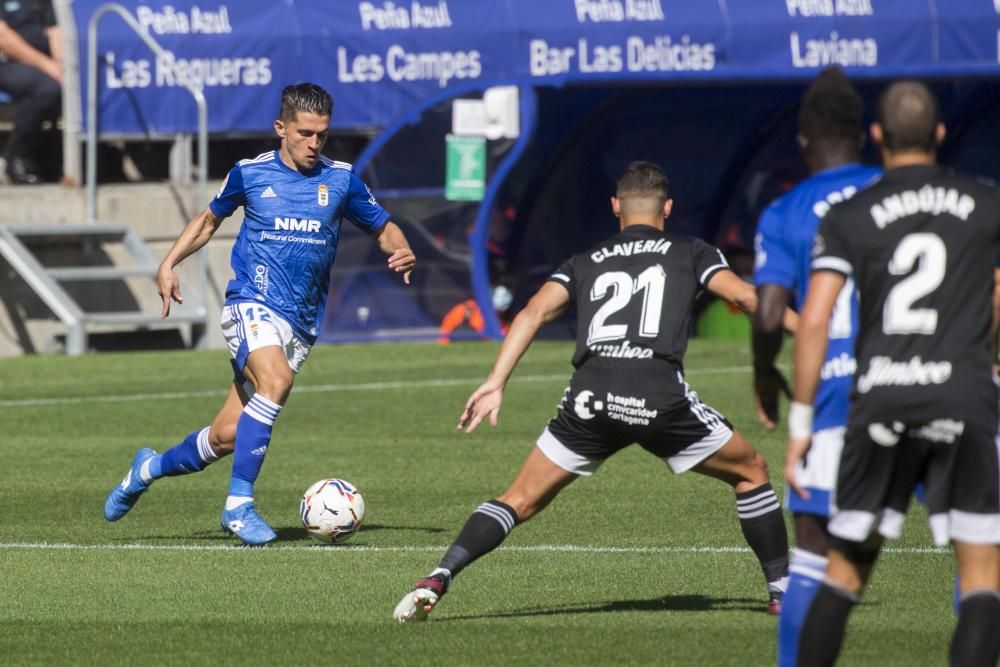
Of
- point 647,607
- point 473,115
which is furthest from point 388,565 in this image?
point 473,115

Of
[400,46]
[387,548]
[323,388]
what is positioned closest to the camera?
[387,548]

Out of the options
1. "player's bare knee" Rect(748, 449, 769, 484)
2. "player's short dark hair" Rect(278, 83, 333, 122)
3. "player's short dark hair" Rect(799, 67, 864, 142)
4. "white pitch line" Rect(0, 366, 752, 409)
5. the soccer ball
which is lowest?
"white pitch line" Rect(0, 366, 752, 409)

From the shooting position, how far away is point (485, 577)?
8352mm

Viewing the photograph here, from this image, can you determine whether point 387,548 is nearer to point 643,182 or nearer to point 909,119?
point 643,182

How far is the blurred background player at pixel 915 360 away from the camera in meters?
5.28

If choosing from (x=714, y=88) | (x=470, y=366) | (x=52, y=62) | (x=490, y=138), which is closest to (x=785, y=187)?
(x=714, y=88)

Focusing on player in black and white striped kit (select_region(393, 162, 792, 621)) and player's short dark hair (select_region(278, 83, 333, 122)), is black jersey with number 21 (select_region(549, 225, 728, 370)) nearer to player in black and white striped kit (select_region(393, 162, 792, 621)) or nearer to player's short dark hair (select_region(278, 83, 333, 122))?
player in black and white striped kit (select_region(393, 162, 792, 621))

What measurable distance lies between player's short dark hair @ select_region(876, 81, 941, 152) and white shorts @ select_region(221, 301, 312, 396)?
14.8 ft

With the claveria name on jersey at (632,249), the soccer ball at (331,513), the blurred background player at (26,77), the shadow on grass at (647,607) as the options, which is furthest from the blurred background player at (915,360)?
the blurred background player at (26,77)

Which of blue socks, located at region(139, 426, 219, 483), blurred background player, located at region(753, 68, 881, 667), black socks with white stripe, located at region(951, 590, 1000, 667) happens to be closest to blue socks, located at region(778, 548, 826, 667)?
blurred background player, located at region(753, 68, 881, 667)

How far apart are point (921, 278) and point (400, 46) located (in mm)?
19510

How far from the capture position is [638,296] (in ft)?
23.7

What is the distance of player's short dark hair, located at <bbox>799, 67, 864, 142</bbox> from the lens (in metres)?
5.71

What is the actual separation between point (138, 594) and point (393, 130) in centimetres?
1423
